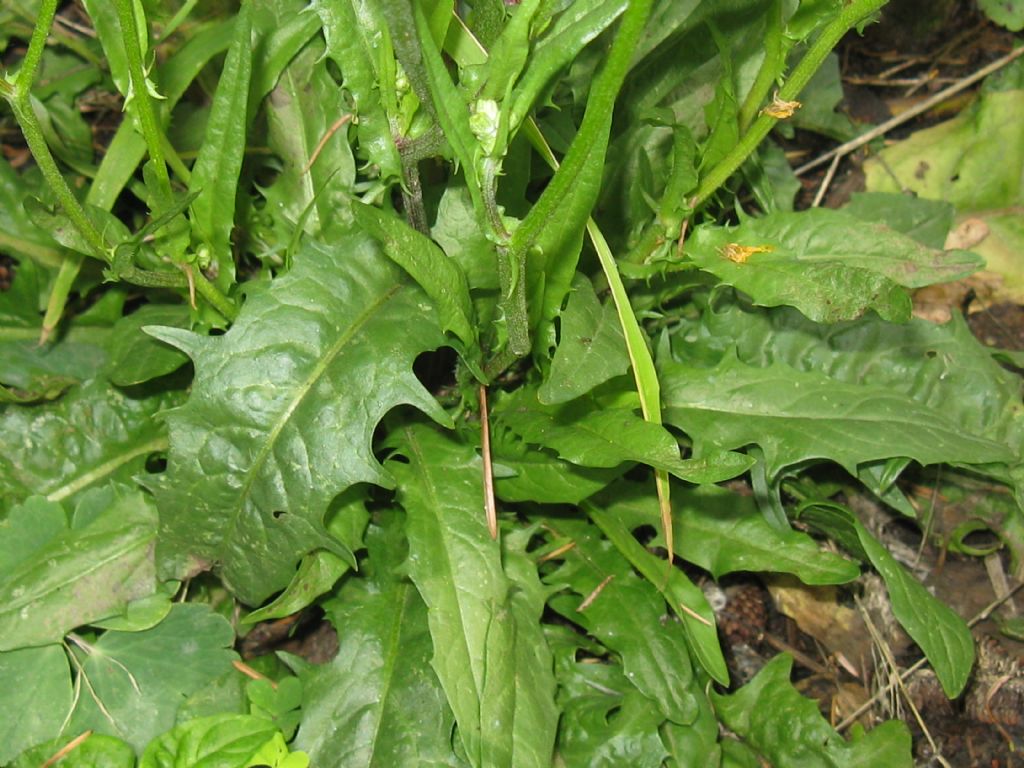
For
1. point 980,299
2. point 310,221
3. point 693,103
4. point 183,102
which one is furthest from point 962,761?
point 183,102

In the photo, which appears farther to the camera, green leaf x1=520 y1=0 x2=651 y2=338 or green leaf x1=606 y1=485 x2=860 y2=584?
green leaf x1=606 y1=485 x2=860 y2=584

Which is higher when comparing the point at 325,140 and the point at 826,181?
the point at 325,140

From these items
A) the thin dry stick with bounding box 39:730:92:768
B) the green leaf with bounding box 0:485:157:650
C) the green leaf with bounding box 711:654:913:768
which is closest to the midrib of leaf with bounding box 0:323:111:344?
the green leaf with bounding box 0:485:157:650

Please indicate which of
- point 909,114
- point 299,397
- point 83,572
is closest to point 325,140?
point 299,397

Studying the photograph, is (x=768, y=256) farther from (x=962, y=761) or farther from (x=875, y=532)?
(x=962, y=761)

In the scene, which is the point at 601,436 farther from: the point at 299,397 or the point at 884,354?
the point at 884,354

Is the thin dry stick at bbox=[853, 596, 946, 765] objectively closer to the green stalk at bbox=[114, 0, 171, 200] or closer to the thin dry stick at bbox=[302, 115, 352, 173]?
the thin dry stick at bbox=[302, 115, 352, 173]

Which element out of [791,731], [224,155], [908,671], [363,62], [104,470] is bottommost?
[908,671]
